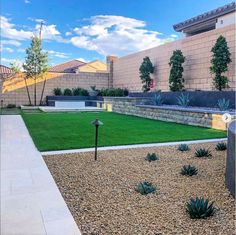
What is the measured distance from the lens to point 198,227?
2.59 m

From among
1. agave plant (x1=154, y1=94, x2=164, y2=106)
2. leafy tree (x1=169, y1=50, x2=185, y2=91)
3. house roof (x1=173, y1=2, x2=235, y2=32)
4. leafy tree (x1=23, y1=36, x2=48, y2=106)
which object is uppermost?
house roof (x1=173, y1=2, x2=235, y2=32)

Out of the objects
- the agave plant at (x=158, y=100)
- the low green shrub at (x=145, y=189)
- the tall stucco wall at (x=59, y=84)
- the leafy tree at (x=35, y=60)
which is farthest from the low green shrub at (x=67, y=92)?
the low green shrub at (x=145, y=189)

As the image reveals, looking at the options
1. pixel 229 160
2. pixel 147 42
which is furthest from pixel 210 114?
pixel 147 42

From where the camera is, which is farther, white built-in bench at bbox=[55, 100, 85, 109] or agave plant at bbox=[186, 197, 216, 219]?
white built-in bench at bbox=[55, 100, 85, 109]

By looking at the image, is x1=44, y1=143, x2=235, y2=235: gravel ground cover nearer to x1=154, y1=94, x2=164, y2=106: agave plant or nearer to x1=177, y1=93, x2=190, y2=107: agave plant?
x1=177, y1=93, x2=190, y2=107: agave plant

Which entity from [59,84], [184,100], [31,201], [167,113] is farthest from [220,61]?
[59,84]

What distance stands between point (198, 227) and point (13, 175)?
267cm

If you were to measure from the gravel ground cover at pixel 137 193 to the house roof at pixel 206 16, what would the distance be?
14421mm

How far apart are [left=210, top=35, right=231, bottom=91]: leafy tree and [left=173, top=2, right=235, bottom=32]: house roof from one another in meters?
6.56

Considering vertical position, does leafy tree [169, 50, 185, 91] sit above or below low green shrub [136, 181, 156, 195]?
above

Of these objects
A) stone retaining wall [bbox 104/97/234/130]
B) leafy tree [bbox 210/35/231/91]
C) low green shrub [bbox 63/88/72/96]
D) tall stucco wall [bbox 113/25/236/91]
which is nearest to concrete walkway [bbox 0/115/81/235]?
stone retaining wall [bbox 104/97/234/130]

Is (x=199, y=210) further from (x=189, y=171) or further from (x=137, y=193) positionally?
(x=189, y=171)

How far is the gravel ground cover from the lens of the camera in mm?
2637

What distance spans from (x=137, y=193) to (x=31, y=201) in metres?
1.20
